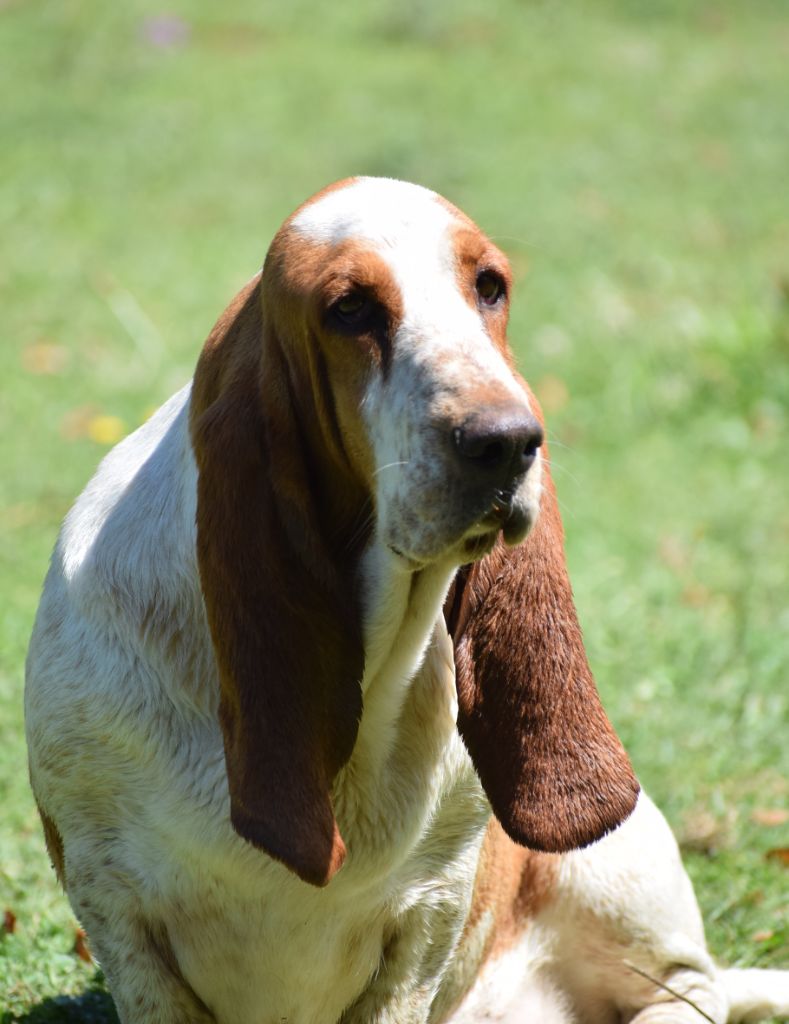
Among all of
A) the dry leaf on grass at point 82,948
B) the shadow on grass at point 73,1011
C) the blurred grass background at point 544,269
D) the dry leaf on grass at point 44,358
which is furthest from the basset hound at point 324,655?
the dry leaf on grass at point 44,358

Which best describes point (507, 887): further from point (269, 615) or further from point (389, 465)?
point (389, 465)

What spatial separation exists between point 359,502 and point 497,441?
19.0 inches

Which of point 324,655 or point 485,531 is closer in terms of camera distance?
point 485,531

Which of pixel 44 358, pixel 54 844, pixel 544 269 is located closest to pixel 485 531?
pixel 54 844

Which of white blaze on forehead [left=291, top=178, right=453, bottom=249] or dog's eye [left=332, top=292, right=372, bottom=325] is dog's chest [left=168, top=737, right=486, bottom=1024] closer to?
dog's eye [left=332, top=292, right=372, bottom=325]

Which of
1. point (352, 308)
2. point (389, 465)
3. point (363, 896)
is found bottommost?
point (363, 896)

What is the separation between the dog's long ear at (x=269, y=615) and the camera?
275cm

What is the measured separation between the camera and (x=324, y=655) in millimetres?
2840

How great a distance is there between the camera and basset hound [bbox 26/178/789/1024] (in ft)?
8.72

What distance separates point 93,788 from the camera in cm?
305

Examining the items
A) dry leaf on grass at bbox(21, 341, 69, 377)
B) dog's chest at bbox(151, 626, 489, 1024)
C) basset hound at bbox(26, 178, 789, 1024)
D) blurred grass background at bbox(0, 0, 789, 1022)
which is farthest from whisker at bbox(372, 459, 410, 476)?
dry leaf on grass at bbox(21, 341, 69, 377)

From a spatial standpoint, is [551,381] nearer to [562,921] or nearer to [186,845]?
[562,921]

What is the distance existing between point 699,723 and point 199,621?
265cm

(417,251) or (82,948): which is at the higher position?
(417,251)
